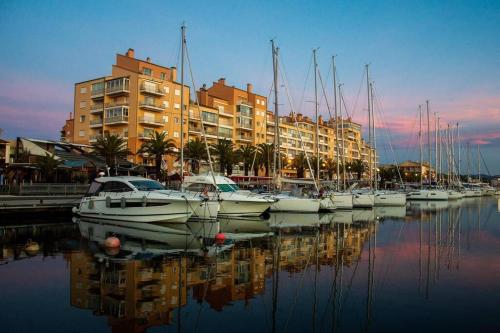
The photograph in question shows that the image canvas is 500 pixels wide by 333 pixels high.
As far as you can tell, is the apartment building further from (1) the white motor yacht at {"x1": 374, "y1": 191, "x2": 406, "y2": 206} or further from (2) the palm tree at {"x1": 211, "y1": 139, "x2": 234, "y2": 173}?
(1) the white motor yacht at {"x1": 374, "y1": 191, "x2": 406, "y2": 206}

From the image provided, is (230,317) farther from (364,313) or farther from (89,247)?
(89,247)

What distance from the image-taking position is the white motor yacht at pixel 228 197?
111 ft

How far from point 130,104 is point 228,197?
1580 inches

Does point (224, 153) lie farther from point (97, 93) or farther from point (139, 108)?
point (97, 93)

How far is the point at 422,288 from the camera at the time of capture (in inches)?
524

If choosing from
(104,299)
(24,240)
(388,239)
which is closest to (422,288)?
(104,299)

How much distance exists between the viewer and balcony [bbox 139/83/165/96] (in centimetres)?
6726

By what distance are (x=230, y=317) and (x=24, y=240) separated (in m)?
15.9

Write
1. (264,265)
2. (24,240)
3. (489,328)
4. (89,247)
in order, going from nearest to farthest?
(489,328)
(264,265)
(89,247)
(24,240)

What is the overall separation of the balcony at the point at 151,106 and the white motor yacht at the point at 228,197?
3555 cm

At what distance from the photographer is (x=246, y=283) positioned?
44.8 ft

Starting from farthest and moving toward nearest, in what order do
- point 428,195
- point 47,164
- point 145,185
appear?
point 428,195, point 47,164, point 145,185

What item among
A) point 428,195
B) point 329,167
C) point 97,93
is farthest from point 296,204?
point 329,167

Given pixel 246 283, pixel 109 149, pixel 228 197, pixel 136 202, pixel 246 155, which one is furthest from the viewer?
pixel 246 155
